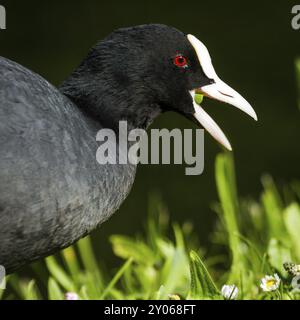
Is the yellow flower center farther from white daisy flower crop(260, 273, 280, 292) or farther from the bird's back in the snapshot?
the bird's back

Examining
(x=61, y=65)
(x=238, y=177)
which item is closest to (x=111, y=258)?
(x=238, y=177)

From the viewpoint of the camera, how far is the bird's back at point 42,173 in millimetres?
1666

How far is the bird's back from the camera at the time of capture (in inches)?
65.6

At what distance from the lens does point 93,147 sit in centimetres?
183

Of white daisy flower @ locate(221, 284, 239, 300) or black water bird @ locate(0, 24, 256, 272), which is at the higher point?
black water bird @ locate(0, 24, 256, 272)

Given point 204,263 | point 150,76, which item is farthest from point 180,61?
point 204,263

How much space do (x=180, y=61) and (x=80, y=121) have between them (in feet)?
0.95

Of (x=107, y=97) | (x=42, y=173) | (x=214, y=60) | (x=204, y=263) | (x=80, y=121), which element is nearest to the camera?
(x=42, y=173)

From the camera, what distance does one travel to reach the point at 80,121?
1.85m

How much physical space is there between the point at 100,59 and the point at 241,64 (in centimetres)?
279

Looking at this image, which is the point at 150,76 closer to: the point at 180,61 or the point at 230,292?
the point at 180,61

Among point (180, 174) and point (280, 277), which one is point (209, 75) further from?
point (180, 174)

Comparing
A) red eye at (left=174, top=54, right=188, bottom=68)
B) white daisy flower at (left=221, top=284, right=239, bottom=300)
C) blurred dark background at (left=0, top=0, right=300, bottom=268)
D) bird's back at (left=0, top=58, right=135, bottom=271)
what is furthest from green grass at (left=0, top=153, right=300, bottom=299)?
blurred dark background at (left=0, top=0, right=300, bottom=268)

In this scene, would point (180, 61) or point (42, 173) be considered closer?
point (42, 173)
